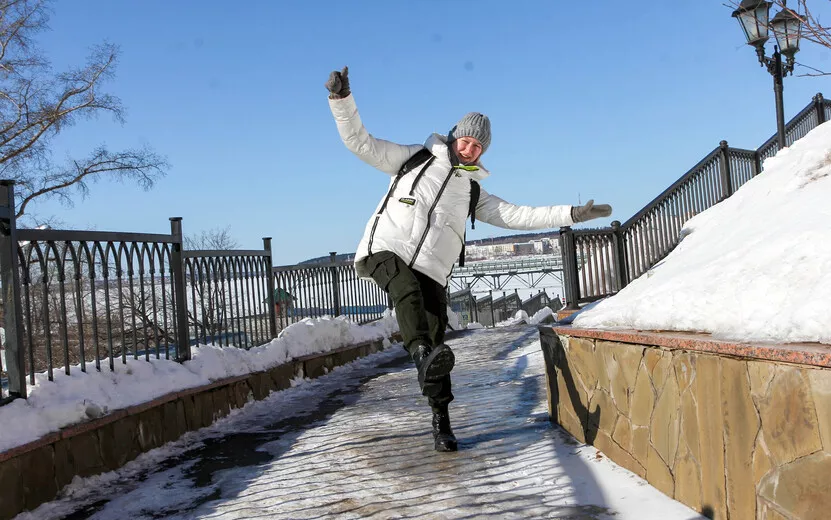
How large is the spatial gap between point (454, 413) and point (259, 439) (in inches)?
56.8

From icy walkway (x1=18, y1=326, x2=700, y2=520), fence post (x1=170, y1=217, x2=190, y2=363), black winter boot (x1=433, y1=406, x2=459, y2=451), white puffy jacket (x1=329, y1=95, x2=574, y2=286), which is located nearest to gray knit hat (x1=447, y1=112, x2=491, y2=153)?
white puffy jacket (x1=329, y1=95, x2=574, y2=286)

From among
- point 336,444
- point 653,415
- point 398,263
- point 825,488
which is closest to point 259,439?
point 336,444

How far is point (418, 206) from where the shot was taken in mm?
3986

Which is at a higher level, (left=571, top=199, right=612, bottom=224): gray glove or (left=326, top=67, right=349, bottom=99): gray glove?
(left=326, top=67, right=349, bottom=99): gray glove

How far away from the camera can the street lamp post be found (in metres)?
10.0

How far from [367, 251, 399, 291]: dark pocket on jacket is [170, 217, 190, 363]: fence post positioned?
2.37 meters

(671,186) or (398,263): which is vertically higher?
(671,186)

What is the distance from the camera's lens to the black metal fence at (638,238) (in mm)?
11047

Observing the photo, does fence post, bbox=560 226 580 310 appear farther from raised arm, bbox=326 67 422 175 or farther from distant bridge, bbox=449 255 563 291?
distant bridge, bbox=449 255 563 291

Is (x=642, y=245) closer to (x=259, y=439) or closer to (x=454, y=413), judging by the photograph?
(x=454, y=413)

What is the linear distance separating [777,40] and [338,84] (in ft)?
32.6

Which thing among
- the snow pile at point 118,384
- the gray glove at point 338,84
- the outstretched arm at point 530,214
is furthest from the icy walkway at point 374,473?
the gray glove at point 338,84

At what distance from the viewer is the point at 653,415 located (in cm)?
302

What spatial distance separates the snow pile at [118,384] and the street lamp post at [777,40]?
7882mm
